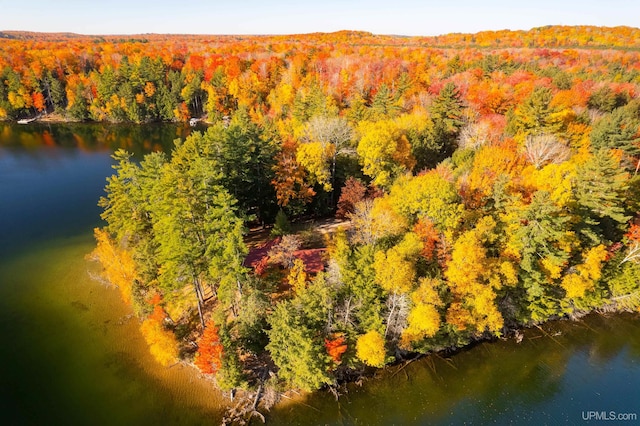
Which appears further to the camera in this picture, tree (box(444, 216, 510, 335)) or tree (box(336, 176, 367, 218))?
tree (box(336, 176, 367, 218))

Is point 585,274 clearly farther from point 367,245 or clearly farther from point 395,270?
point 367,245

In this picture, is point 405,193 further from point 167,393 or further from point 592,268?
point 167,393

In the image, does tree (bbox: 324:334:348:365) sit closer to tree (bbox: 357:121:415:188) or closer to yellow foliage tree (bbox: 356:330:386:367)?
yellow foliage tree (bbox: 356:330:386:367)

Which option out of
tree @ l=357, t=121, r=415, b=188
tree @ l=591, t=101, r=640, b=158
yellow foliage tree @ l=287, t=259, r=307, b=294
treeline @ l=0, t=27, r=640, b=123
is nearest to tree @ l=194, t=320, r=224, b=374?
yellow foliage tree @ l=287, t=259, r=307, b=294

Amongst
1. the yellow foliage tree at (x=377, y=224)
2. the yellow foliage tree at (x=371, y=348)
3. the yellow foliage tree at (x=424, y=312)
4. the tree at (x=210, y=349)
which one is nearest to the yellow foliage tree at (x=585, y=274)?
the yellow foliage tree at (x=424, y=312)

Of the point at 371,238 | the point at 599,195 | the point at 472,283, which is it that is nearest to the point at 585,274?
the point at 599,195
